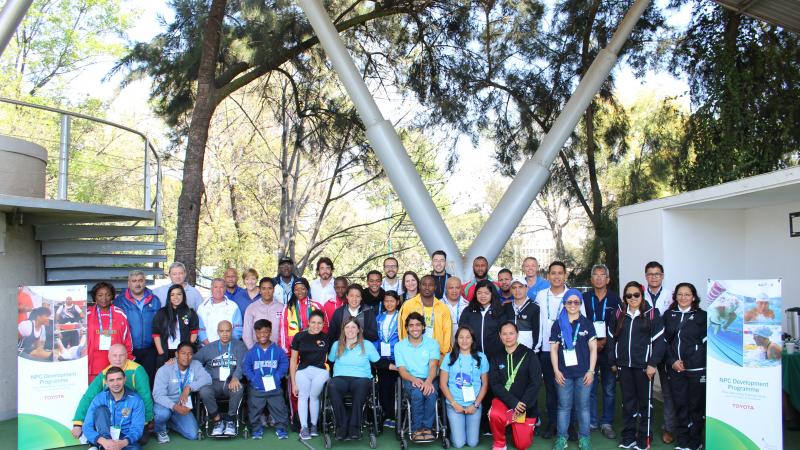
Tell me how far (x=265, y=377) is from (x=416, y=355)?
4.22 ft

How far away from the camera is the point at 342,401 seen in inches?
212

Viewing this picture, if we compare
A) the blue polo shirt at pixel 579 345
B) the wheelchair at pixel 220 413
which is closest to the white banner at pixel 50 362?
the wheelchair at pixel 220 413

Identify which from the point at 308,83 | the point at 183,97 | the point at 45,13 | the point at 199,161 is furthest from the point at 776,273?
the point at 45,13

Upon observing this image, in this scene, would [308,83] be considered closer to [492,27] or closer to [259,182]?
[492,27]

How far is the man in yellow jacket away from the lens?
5.59 meters

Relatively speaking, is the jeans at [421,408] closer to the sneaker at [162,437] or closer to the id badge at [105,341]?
the sneaker at [162,437]

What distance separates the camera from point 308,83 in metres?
11.9

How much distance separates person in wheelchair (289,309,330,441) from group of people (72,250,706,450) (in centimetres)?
1

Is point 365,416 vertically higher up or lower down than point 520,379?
lower down

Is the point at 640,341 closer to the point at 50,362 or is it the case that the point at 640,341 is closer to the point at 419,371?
the point at 419,371

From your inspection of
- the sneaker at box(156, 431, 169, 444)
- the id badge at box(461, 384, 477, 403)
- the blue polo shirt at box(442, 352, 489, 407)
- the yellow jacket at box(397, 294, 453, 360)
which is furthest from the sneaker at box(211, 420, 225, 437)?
the id badge at box(461, 384, 477, 403)

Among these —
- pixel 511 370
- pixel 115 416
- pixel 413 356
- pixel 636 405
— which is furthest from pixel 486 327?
pixel 115 416

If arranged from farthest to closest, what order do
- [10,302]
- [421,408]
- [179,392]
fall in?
[10,302], [179,392], [421,408]

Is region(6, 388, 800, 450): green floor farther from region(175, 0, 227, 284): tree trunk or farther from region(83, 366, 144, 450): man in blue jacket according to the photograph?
region(175, 0, 227, 284): tree trunk
